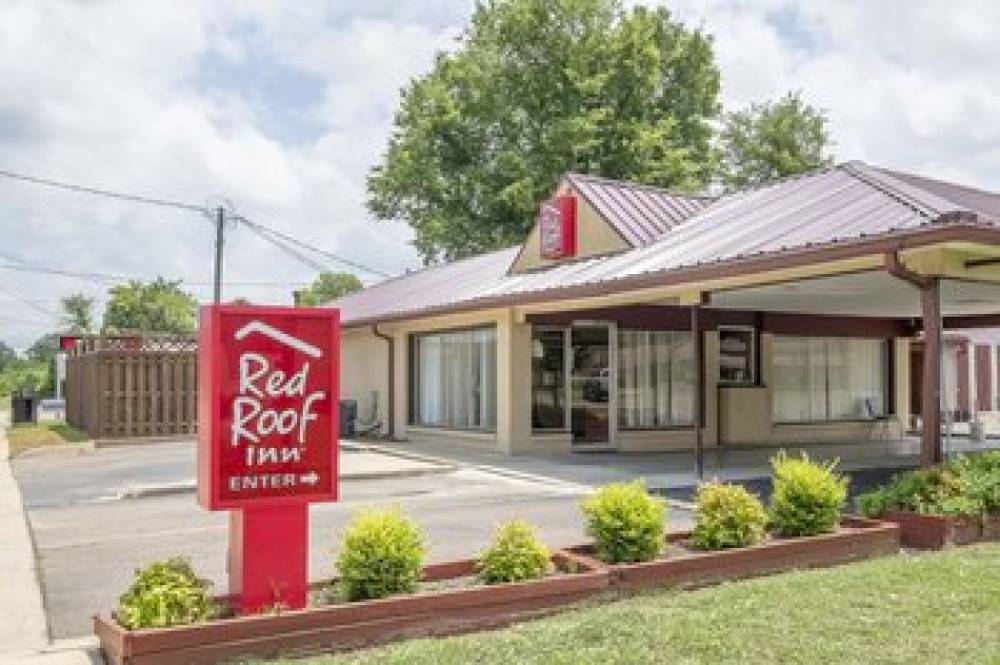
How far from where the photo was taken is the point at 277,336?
5652 mm

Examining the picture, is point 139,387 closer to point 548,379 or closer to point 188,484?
point 188,484

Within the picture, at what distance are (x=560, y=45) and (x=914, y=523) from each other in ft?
109

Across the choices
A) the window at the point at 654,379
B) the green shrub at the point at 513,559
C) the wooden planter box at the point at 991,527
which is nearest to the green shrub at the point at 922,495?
the wooden planter box at the point at 991,527

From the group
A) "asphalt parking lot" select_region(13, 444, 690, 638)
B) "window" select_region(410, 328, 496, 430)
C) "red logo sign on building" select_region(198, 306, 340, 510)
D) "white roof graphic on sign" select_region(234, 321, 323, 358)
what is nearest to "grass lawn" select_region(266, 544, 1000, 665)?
"red logo sign on building" select_region(198, 306, 340, 510)

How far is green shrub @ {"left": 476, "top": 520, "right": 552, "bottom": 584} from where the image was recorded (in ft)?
19.8

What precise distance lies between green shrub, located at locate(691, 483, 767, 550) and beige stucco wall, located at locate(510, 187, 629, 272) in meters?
8.72

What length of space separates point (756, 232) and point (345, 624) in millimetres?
8460

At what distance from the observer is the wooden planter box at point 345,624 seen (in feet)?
16.0

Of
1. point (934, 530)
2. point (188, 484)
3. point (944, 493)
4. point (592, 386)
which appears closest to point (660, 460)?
point (592, 386)

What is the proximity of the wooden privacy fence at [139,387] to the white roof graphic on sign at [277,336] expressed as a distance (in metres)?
16.1

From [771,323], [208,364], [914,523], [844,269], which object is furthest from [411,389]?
[208,364]

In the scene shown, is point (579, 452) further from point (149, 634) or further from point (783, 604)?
point (149, 634)

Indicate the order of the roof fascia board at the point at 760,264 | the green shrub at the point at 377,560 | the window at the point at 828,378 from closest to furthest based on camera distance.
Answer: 1. the green shrub at the point at 377,560
2. the roof fascia board at the point at 760,264
3. the window at the point at 828,378

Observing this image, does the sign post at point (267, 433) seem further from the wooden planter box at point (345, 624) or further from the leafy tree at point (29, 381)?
the leafy tree at point (29, 381)
